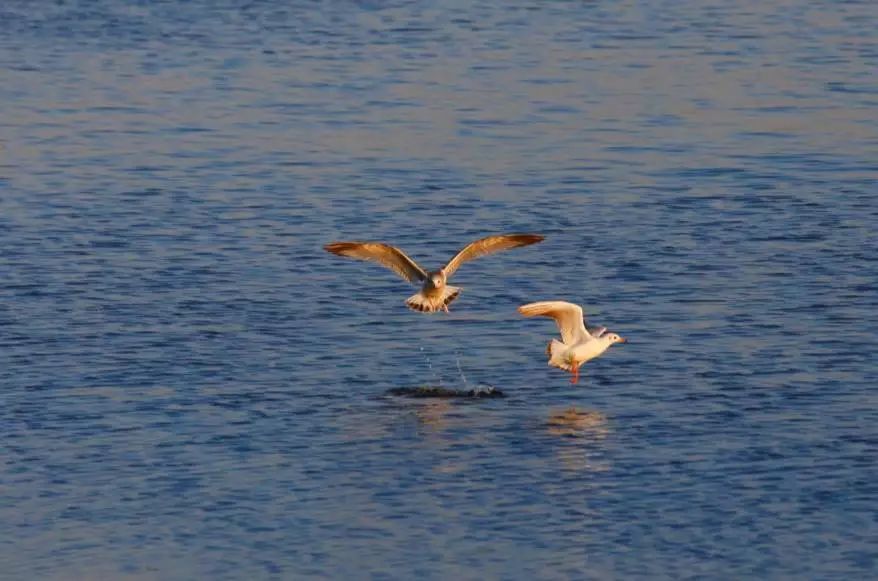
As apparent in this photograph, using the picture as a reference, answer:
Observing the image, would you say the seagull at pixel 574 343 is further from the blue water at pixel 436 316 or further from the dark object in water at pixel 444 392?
the dark object in water at pixel 444 392

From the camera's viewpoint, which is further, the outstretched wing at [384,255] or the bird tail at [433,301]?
the bird tail at [433,301]

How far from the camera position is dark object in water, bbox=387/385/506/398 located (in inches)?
992

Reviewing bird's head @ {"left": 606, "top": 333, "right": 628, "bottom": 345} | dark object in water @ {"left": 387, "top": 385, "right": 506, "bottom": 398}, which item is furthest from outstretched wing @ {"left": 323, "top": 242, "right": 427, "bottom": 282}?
bird's head @ {"left": 606, "top": 333, "right": 628, "bottom": 345}

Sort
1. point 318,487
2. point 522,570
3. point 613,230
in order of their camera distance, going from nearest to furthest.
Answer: point 522,570, point 318,487, point 613,230

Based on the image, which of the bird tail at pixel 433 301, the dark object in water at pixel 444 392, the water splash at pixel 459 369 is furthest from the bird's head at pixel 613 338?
the bird tail at pixel 433 301

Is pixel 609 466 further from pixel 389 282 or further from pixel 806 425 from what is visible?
pixel 389 282

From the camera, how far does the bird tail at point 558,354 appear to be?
983 inches

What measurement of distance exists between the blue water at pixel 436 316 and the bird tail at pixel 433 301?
80 centimetres

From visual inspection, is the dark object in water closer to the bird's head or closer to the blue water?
the blue water

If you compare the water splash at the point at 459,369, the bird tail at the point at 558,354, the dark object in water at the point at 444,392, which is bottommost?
the dark object in water at the point at 444,392

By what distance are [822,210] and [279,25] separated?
21.4 meters

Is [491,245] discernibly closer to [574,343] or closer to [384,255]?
[384,255]

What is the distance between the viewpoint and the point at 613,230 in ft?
109

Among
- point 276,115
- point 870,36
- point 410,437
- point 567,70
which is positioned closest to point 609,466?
point 410,437
